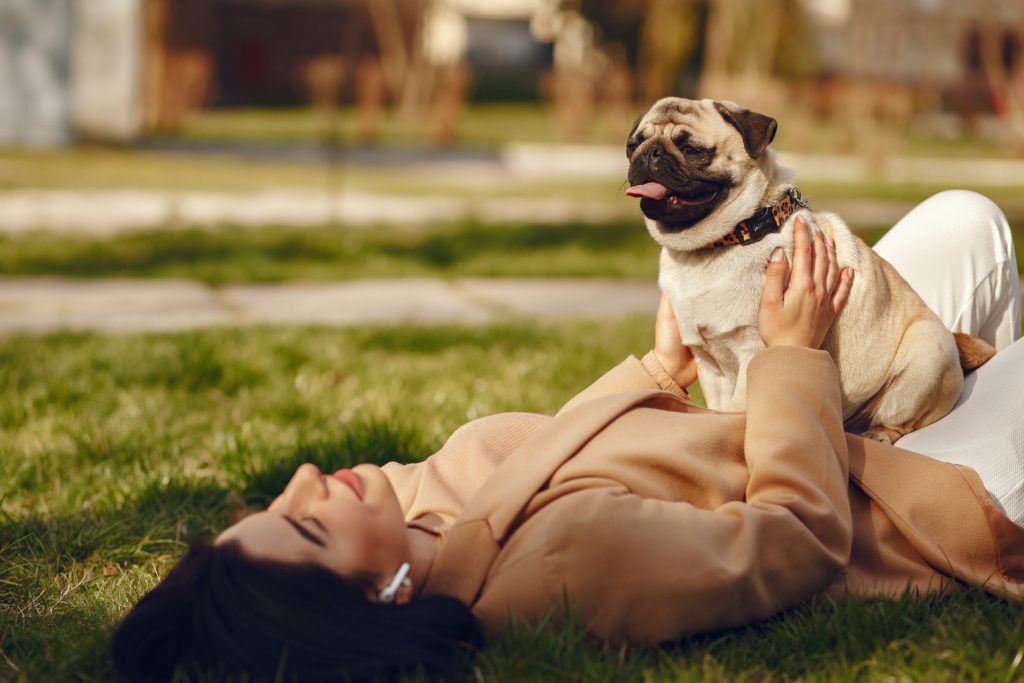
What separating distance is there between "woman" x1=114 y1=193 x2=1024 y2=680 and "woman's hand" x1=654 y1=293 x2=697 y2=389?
0.57 metres

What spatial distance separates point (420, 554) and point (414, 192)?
1109cm

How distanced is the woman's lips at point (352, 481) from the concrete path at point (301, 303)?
148 inches

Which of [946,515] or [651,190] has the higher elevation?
[651,190]

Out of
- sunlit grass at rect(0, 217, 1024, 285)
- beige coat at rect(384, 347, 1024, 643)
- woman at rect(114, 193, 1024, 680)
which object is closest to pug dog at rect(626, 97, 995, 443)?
woman at rect(114, 193, 1024, 680)

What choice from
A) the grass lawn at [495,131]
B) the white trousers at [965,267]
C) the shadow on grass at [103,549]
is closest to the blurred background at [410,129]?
the grass lawn at [495,131]

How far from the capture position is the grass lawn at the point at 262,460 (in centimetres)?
231

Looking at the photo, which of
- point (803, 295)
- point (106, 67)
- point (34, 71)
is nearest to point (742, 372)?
point (803, 295)

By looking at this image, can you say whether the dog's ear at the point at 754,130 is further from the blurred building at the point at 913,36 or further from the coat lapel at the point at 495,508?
the blurred building at the point at 913,36

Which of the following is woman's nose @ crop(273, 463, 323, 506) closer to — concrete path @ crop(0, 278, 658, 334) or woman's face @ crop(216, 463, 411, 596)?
woman's face @ crop(216, 463, 411, 596)

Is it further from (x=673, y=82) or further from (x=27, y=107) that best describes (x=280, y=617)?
(x=673, y=82)

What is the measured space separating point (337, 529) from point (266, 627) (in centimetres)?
22

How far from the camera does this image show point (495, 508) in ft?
7.54

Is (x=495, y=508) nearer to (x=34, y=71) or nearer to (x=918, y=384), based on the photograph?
(x=918, y=384)

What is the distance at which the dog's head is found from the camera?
308cm
